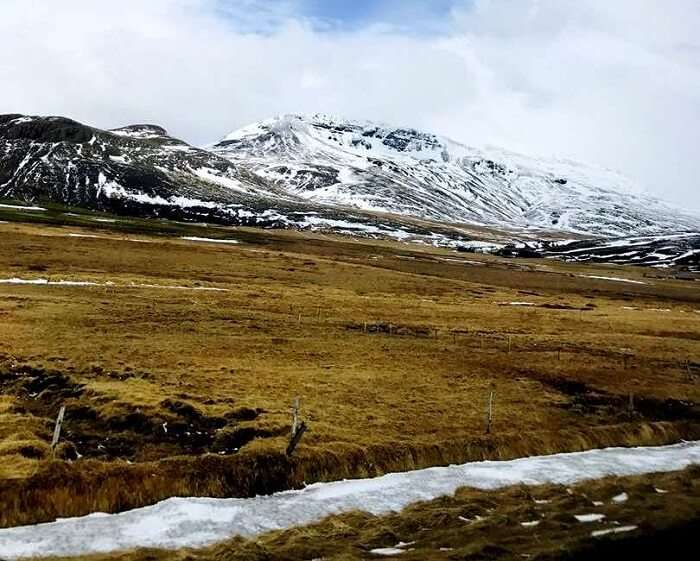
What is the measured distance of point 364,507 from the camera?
21.3 metres

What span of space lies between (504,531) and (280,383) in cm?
1972

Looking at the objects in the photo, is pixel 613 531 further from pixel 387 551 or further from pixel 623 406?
pixel 623 406

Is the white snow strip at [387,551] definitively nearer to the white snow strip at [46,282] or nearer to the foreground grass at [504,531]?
the foreground grass at [504,531]

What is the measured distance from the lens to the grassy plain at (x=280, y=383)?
23783mm

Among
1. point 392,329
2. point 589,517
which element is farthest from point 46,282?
point 589,517

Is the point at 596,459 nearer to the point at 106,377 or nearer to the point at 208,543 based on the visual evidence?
the point at 208,543

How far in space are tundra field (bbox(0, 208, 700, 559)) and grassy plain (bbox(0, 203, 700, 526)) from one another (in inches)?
5.2

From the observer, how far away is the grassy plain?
23783 millimetres

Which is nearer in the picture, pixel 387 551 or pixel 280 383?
pixel 387 551

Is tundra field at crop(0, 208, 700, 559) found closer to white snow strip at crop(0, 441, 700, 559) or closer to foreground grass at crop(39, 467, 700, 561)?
foreground grass at crop(39, 467, 700, 561)

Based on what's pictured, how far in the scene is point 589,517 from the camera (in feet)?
70.0

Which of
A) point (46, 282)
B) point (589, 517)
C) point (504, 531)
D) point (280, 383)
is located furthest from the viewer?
point (46, 282)

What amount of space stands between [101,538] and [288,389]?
18.7 m

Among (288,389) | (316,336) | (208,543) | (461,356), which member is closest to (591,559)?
(208,543)
